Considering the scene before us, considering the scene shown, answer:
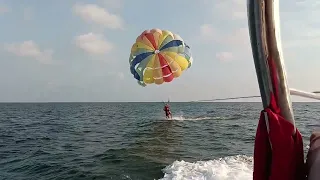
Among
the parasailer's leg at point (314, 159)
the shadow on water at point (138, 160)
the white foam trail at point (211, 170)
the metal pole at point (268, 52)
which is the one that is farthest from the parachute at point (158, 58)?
the metal pole at point (268, 52)

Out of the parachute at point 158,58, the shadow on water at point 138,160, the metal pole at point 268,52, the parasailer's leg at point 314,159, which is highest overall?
the parachute at point 158,58

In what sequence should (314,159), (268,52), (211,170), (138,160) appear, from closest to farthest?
(268,52), (314,159), (211,170), (138,160)

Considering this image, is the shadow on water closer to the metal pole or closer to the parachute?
the parachute

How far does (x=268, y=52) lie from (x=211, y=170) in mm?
8235

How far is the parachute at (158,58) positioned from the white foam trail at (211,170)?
7679 millimetres

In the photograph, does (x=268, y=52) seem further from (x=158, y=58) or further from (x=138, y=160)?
(x=158, y=58)

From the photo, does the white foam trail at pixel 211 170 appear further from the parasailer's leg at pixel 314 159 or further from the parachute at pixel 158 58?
the parachute at pixel 158 58

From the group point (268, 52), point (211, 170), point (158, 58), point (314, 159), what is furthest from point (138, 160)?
point (268, 52)

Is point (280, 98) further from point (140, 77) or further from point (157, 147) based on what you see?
point (140, 77)

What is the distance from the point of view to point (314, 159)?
1.22 metres

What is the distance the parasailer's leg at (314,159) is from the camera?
1.15 metres

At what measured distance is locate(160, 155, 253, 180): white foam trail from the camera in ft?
27.3

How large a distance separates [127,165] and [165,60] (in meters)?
7.99

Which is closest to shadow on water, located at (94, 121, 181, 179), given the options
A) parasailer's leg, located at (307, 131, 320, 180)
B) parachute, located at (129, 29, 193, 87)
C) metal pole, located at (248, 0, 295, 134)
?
parachute, located at (129, 29, 193, 87)
